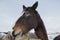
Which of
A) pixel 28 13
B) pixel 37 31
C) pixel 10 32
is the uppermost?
pixel 28 13

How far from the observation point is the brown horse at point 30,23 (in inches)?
139

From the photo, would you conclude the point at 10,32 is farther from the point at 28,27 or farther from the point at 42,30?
the point at 42,30

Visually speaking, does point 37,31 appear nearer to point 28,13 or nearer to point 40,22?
point 40,22

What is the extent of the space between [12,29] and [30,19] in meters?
0.63

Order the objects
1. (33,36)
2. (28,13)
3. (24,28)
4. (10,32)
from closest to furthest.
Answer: (10,32), (24,28), (28,13), (33,36)

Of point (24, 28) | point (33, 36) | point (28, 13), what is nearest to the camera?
point (24, 28)

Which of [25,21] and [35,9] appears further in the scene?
[35,9]

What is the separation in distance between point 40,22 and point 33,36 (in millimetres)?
493

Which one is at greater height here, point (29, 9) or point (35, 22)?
point (29, 9)

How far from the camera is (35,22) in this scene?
3.98 meters

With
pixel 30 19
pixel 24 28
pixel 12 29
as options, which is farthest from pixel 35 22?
pixel 12 29

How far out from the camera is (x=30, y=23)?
3881mm

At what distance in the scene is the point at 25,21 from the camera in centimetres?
377

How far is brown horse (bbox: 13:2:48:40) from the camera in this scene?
11.6ft
